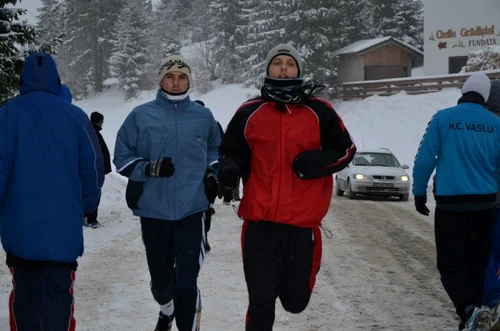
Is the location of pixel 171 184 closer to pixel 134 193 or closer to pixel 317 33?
pixel 134 193

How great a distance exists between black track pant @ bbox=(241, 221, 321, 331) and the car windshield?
1599cm

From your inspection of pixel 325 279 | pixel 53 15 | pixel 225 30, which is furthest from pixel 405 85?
pixel 53 15

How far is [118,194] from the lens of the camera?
689 inches

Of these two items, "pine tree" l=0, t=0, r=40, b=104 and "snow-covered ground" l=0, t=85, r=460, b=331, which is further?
"pine tree" l=0, t=0, r=40, b=104

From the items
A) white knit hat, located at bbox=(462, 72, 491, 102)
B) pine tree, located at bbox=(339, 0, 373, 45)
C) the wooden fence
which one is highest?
pine tree, located at bbox=(339, 0, 373, 45)

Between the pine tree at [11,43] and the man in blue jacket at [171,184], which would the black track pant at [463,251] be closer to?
the man in blue jacket at [171,184]

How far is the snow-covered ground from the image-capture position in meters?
6.20

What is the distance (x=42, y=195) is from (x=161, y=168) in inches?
49.5

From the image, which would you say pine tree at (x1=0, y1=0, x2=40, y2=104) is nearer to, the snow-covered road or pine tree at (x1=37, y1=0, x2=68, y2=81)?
the snow-covered road

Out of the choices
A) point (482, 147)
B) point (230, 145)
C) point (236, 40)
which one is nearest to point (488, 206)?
point (482, 147)

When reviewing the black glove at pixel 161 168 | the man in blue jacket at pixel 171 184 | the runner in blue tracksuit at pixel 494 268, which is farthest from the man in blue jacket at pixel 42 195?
the runner in blue tracksuit at pixel 494 268

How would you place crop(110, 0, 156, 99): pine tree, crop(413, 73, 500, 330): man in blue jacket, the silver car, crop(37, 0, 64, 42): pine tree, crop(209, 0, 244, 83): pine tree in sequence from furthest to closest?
1. crop(37, 0, 64, 42): pine tree
2. crop(110, 0, 156, 99): pine tree
3. crop(209, 0, 244, 83): pine tree
4. the silver car
5. crop(413, 73, 500, 330): man in blue jacket

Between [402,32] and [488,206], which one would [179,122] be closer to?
[488,206]

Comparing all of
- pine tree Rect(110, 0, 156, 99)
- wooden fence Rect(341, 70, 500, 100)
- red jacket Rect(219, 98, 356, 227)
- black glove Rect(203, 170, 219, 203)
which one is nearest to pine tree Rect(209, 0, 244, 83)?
A: pine tree Rect(110, 0, 156, 99)
